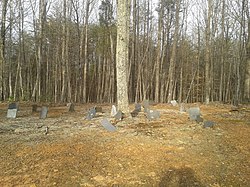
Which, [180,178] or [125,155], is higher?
[125,155]

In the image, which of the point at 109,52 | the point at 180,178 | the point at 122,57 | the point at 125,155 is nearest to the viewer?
the point at 180,178

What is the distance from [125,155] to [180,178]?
1.15m

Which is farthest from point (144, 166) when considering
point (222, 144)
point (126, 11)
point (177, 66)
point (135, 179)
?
point (177, 66)

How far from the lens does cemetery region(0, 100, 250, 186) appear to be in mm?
3283

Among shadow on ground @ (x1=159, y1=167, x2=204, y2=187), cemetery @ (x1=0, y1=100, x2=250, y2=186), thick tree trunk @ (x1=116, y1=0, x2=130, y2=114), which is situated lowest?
shadow on ground @ (x1=159, y1=167, x2=204, y2=187)

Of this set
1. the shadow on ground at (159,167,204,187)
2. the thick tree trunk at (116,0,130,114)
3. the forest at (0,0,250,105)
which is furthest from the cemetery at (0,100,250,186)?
the forest at (0,0,250,105)

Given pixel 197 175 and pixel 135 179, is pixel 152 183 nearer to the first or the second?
pixel 135 179

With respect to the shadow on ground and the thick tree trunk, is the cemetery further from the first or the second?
the thick tree trunk

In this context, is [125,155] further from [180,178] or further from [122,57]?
[122,57]

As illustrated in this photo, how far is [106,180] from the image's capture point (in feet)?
10.6

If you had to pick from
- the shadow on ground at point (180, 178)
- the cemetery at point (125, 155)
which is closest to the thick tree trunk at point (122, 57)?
the cemetery at point (125, 155)

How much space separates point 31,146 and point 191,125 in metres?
4.32

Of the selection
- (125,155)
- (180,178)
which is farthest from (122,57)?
(180,178)

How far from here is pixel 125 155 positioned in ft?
13.5
